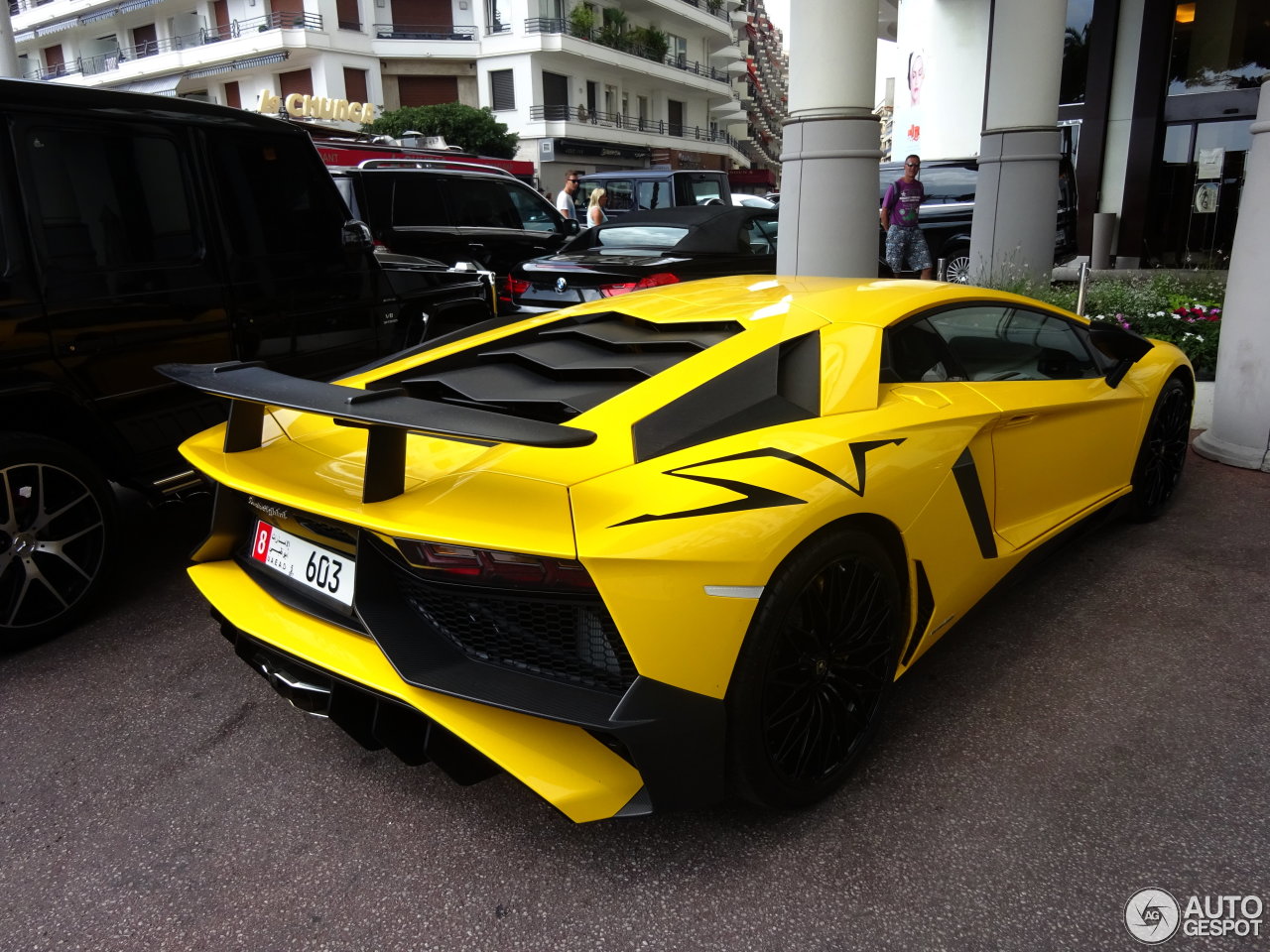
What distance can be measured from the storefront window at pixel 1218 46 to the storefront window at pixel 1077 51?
1540 mm

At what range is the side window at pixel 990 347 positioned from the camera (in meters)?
2.92

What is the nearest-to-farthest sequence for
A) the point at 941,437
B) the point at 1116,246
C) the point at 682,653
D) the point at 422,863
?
1. the point at 682,653
2. the point at 422,863
3. the point at 941,437
4. the point at 1116,246

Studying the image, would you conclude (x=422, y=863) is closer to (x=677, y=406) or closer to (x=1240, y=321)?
(x=677, y=406)

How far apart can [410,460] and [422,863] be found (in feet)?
3.29

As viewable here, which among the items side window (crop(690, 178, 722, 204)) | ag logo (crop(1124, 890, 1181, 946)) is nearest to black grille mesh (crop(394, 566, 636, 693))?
ag logo (crop(1124, 890, 1181, 946))

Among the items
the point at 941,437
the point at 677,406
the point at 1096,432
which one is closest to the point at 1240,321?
the point at 1096,432

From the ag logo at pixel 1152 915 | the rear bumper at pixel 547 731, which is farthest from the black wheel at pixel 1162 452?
the rear bumper at pixel 547 731

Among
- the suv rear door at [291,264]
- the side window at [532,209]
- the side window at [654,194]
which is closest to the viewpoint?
the suv rear door at [291,264]

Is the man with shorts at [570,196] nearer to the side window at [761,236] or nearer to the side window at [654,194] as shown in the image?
the side window at [654,194]

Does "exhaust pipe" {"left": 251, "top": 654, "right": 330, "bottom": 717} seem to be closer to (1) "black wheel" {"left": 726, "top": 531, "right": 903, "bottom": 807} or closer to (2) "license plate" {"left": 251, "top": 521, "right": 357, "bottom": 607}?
(2) "license plate" {"left": 251, "top": 521, "right": 357, "bottom": 607}

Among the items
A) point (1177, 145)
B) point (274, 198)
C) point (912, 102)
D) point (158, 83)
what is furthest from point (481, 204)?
point (158, 83)

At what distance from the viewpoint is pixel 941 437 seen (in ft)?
8.70

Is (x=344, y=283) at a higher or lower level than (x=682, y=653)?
higher

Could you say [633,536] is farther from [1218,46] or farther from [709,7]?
[709,7]
